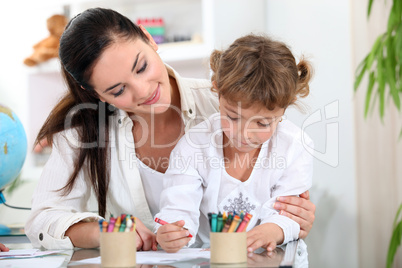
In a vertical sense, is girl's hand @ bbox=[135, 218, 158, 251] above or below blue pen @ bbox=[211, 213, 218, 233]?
below

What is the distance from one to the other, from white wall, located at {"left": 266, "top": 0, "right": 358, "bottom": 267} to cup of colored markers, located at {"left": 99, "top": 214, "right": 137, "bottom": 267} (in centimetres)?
151

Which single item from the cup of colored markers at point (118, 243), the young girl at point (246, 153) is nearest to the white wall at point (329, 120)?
the young girl at point (246, 153)

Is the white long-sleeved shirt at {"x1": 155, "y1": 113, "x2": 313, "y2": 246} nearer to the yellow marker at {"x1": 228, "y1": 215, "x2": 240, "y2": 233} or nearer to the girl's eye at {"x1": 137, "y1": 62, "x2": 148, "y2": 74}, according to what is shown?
the girl's eye at {"x1": 137, "y1": 62, "x2": 148, "y2": 74}

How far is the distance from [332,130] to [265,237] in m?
1.27

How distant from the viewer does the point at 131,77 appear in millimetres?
1250

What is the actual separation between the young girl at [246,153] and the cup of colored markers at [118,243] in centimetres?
20

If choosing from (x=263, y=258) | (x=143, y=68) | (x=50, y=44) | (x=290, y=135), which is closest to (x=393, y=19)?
(x=290, y=135)

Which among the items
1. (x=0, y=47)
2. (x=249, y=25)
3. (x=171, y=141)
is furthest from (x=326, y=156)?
(x=0, y=47)

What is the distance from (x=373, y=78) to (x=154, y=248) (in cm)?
117

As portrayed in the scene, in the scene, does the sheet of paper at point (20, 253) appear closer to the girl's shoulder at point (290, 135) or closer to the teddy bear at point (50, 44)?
the girl's shoulder at point (290, 135)

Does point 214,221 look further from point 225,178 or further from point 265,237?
point 225,178

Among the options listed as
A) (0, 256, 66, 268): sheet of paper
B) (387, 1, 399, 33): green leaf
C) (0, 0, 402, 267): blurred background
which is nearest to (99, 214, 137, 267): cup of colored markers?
(0, 256, 66, 268): sheet of paper

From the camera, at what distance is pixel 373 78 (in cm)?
199

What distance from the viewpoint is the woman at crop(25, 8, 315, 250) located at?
49.6 inches
